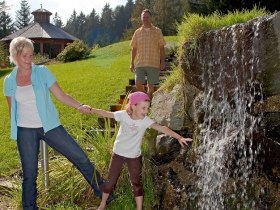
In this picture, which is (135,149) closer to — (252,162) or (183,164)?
(183,164)

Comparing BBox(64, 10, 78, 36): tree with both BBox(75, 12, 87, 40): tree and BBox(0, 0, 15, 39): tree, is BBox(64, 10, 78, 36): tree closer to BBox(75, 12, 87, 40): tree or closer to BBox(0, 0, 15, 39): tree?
BBox(75, 12, 87, 40): tree

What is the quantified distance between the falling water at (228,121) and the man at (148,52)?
78.0 inches

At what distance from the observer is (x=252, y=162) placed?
510 centimetres

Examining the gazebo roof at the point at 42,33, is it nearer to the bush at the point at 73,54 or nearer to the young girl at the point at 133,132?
the bush at the point at 73,54

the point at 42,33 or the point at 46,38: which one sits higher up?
the point at 42,33

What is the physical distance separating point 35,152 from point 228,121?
7.52 ft

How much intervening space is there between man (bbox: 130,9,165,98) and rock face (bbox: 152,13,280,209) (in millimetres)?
1729

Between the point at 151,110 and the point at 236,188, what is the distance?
4.85 feet

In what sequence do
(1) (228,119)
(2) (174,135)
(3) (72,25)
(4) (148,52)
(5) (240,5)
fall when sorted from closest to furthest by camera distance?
(2) (174,135)
(1) (228,119)
(4) (148,52)
(5) (240,5)
(3) (72,25)

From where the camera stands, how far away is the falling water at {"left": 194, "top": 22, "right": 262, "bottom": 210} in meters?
5.07

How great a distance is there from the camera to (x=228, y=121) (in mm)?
5312

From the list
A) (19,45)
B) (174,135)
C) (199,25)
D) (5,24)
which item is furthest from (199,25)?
(5,24)

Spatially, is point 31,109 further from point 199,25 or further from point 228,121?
point 199,25

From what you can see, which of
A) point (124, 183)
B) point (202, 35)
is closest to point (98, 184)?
point (124, 183)
